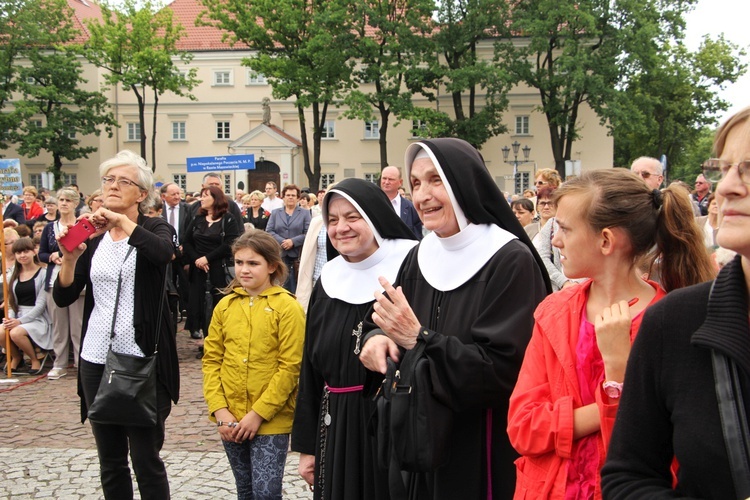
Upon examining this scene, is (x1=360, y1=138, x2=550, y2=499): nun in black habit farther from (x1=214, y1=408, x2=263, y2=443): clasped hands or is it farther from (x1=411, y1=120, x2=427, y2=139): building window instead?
(x1=411, y1=120, x2=427, y2=139): building window

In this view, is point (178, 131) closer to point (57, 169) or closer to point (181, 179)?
point (181, 179)

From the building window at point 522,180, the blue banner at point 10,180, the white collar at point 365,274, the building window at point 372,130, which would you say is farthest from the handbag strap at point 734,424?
the building window at point 372,130

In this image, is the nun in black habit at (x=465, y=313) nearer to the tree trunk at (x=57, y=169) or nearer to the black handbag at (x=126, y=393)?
the black handbag at (x=126, y=393)

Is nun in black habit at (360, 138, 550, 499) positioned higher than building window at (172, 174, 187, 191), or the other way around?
building window at (172, 174, 187, 191)

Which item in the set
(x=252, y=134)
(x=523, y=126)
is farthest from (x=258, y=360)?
(x=523, y=126)

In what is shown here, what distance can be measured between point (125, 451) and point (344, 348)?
167cm

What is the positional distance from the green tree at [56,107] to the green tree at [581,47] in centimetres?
2697

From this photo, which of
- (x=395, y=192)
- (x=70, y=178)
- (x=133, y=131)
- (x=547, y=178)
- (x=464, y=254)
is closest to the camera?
(x=464, y=254)

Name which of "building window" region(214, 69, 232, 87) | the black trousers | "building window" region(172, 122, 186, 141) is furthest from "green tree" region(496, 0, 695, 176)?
the black trousers

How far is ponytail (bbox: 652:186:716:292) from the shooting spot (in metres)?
2.44

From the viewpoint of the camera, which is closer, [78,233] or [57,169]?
[78,233]

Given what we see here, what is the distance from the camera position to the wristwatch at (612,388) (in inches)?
84.7

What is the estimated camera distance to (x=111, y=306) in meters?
4.21

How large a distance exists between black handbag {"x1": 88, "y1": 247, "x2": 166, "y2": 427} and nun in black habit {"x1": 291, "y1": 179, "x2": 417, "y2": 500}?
929 mm
